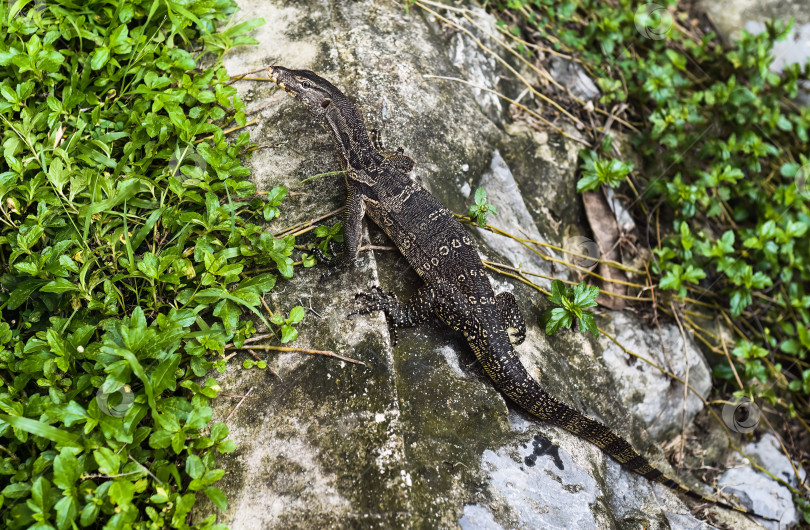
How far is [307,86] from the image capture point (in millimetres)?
4957

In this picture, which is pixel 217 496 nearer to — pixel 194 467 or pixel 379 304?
pixel 194 467

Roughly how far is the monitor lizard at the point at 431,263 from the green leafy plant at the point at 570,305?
0.30 meters

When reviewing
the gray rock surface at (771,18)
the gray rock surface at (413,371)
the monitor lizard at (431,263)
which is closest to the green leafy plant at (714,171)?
the gray rock surface at (771,18)

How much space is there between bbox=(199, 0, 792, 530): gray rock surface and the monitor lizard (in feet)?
0.44

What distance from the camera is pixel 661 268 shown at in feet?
19.7

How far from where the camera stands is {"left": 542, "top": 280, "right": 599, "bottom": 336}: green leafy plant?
4.71m

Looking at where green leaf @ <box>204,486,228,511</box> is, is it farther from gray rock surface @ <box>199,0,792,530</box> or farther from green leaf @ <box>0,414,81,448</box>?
green leaf @ <box>0,414,81,448</box>

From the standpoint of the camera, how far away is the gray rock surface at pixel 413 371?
11.6 ft

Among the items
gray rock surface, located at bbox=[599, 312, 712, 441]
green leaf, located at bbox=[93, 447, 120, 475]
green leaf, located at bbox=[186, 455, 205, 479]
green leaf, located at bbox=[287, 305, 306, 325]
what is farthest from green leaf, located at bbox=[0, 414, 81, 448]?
gray rock surface, located at bbox=[599, 312, 712, 441]

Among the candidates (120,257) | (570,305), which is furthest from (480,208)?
(120,257)

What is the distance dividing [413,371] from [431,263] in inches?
38.6

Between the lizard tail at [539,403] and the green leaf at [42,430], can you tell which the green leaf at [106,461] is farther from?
the lizard tail at [539,403]

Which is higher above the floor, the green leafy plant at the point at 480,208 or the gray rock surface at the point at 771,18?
the gray rock surface at the point at 771,18

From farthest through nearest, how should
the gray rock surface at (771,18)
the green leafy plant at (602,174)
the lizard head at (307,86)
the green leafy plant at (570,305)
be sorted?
the gray rock surface at (771,18) < the green leafy plant at (602,174) < the lizard head at (307,86) < the green leafy plant at (570,305)
